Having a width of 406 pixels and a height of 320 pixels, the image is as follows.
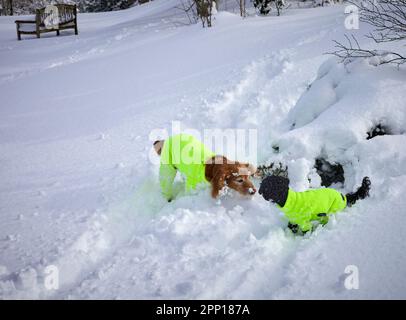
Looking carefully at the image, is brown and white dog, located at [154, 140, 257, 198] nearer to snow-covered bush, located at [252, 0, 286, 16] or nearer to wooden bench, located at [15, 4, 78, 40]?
snow-covered bush, located at [252, 0, 286, 16]

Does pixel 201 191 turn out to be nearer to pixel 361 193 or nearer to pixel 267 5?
pixel 361 193

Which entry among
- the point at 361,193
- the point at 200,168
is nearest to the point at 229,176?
the point at 200,168

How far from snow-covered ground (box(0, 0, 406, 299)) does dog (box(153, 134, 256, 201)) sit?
182mm

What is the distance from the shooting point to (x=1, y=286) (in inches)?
107

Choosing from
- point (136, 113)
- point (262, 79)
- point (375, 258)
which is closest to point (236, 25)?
point (262, 79)

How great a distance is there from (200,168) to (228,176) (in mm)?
315

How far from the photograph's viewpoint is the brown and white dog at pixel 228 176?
3252 millimetres

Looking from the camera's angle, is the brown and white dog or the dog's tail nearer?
the dog's tail

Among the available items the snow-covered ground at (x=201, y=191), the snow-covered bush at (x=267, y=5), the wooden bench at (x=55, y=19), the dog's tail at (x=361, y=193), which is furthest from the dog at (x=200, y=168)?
the wooden bench at (x=55, y=19)

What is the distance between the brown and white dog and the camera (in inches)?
128

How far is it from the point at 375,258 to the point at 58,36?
14910 millimetres

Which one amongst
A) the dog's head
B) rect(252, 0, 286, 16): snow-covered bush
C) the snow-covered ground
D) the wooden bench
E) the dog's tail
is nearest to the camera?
the snow-covered ground

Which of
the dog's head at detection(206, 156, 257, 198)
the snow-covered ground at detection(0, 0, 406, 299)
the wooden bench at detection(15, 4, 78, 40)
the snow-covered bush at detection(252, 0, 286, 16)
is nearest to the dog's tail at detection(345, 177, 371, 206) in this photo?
the snow-covered ground at detection(0, 0, 406, 299)

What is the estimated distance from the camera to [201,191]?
359 cm
